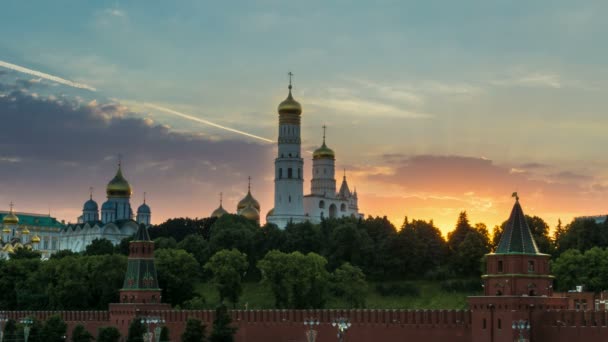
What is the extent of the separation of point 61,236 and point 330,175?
45742mm

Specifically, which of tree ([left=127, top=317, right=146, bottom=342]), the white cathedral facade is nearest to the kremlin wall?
tree ([left=127, top=317, right=146, bottom=342])

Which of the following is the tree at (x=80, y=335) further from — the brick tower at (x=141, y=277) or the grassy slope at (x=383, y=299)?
the grassy slope at (x=383, y=299)

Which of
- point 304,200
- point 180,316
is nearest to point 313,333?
point 180,316

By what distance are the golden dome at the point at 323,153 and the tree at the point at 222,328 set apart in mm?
89336

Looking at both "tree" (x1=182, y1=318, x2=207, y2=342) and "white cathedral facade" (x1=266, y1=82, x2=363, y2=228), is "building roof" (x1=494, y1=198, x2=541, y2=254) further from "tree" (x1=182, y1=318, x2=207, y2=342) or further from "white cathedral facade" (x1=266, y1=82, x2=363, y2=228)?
"white cathedral facade" (x1=266, y1=82, x2=363, y2=228)

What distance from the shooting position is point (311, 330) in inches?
3216

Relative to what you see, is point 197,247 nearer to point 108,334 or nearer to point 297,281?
point 297,281

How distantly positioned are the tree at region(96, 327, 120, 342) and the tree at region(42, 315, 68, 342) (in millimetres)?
5042

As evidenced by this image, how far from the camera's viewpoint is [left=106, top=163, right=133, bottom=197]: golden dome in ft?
601

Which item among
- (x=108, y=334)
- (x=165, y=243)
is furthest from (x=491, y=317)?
(x=165, y=243)

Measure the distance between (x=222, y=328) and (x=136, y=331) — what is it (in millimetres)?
7682

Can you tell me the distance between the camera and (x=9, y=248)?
174m

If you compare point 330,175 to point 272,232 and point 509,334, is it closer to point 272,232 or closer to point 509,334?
point 272,232

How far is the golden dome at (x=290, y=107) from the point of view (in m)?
161
